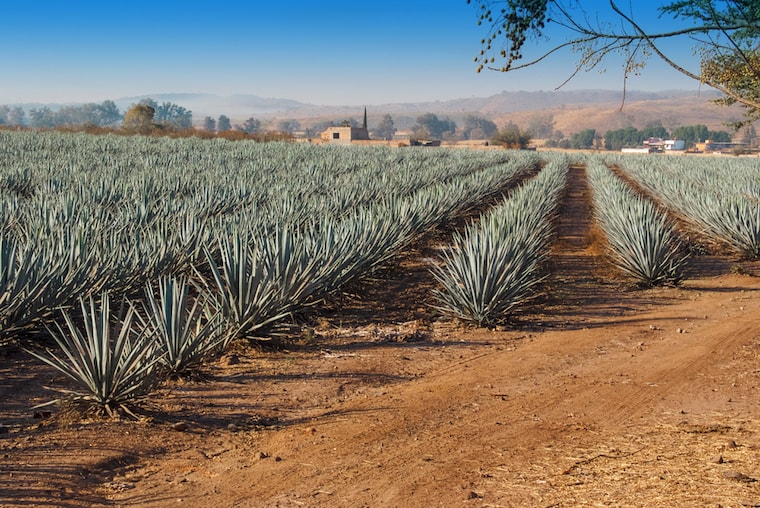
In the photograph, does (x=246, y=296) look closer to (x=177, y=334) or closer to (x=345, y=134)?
(x=177, y=334)

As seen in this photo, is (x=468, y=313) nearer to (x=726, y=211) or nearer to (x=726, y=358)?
(x=726, y=358)

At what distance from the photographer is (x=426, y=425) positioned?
3812 millimetres

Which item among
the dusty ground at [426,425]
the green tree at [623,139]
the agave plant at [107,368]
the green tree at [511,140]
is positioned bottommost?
the dusty ground at [426,425]

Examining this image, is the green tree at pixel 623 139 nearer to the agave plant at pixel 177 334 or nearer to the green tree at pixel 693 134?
the green tree at pixel 693 134

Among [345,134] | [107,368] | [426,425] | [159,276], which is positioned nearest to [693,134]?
[345,134]

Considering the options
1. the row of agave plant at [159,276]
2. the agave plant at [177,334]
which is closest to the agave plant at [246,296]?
the row of agave plant at [159,276]

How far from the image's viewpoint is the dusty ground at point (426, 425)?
3.05m

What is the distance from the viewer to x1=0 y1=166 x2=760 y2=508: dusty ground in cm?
305

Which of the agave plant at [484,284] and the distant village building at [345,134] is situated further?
the distant village building at [345,134]

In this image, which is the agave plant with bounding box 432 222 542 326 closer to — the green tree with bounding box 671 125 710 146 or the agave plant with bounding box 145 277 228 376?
the agave plant with bounding box 145 277 228 376

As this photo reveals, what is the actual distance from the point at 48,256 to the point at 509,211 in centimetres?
539

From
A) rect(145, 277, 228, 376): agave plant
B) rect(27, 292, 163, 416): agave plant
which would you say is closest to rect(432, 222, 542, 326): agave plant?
rect(145, 277, 228, 376): agave plant

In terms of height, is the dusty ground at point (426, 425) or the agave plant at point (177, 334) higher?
the agave plant at point (177, 334)

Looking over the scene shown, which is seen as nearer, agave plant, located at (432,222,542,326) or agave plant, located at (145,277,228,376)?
agave plant, located at (145,277,228,376)
